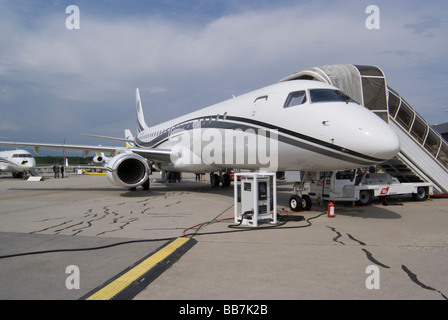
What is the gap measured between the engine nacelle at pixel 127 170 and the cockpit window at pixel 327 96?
25.3ft

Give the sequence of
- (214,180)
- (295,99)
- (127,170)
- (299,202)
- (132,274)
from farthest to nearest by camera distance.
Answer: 1. (214,180)
2. (127,170)
3. (299,202)
4. (295,99)
5. (132,274)

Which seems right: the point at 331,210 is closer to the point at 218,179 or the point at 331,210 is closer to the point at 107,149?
the point at 218,179

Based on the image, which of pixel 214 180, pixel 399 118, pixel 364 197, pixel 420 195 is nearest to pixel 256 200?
pixel 364 197

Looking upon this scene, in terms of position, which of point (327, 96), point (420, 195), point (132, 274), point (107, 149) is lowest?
point (420, 195)

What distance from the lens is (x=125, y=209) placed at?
9.52m

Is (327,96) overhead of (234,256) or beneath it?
overhead

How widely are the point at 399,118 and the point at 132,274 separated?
34.4ft

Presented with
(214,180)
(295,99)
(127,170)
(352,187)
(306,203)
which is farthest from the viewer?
(214,180)

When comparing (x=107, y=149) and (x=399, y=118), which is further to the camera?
(x=107, y=149)

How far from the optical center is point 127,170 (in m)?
13.4

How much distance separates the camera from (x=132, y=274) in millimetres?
3820

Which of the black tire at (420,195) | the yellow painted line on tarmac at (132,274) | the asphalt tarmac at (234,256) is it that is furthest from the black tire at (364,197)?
the yellow painted line on tarmac at (132,274)

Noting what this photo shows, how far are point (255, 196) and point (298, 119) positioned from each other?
83.4 inches

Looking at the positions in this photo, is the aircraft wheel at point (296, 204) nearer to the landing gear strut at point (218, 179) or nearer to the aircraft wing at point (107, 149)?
the aircraft wing at point (107, 149)
